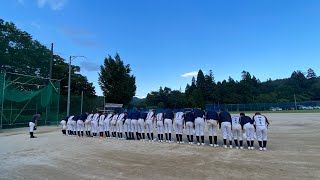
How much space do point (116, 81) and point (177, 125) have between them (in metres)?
40.4

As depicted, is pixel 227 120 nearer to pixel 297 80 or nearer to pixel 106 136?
pixel 106 136

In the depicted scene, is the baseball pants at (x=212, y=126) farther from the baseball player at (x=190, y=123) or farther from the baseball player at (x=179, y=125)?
the baseball player at (x=179, y=125)

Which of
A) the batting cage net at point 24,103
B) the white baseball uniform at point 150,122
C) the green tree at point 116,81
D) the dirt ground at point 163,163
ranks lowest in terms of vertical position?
the dirt ground at point 163,163

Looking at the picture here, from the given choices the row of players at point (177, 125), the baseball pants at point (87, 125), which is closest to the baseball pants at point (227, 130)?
the row of players at point (177, 125)

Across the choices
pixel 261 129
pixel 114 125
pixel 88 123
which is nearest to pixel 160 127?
pixel 114 125

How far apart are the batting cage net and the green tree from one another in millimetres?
21714

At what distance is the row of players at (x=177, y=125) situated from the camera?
11.5m

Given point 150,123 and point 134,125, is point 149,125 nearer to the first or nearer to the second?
point 150,123

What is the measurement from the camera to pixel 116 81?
52.8 metres

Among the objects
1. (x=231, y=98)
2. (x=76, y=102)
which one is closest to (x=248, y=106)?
(x=231, y=98)

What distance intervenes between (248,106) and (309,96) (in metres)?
69.6

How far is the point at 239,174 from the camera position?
22.9 ft

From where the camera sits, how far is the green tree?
169 ft

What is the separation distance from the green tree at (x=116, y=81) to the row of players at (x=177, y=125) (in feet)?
106
